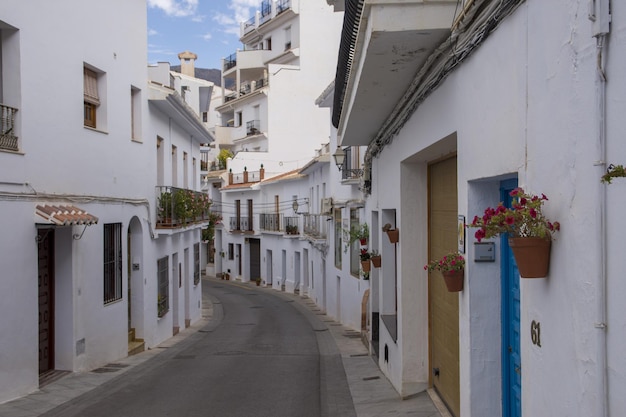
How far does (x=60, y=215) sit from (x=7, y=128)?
5.00 ft

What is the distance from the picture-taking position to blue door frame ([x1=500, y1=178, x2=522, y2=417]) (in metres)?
4.92

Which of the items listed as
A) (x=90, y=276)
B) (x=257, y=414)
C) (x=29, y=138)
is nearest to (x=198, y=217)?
(x=90, y=276)

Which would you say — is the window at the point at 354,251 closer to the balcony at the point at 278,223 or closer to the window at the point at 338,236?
the window at the point at 338,236

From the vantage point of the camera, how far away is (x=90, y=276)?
12.4 meters

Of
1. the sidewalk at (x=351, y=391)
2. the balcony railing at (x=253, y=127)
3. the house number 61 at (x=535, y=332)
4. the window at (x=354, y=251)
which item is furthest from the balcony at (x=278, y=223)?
the house number 61 at (x=535, y=332)

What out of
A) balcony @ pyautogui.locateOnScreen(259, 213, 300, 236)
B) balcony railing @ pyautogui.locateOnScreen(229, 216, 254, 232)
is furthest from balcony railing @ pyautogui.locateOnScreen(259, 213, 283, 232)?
balcony railing @ pyautogui.locateOnScreen(229, 216, 254, 232)

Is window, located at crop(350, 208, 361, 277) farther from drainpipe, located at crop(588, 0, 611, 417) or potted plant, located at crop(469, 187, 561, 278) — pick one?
drainpipe, located at crop(588, 0, 611, 417)

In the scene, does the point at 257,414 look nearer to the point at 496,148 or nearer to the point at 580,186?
the point at 496,148

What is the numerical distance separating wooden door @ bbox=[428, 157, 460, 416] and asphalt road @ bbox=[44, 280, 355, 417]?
5.50 feet

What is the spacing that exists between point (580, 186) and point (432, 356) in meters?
6.01

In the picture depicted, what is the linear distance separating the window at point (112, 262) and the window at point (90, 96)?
220 cm

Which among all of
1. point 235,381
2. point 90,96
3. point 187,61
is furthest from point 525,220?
point 187,61

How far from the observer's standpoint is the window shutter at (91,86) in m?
12.6

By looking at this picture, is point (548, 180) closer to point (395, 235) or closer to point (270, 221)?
point (395, 235)
